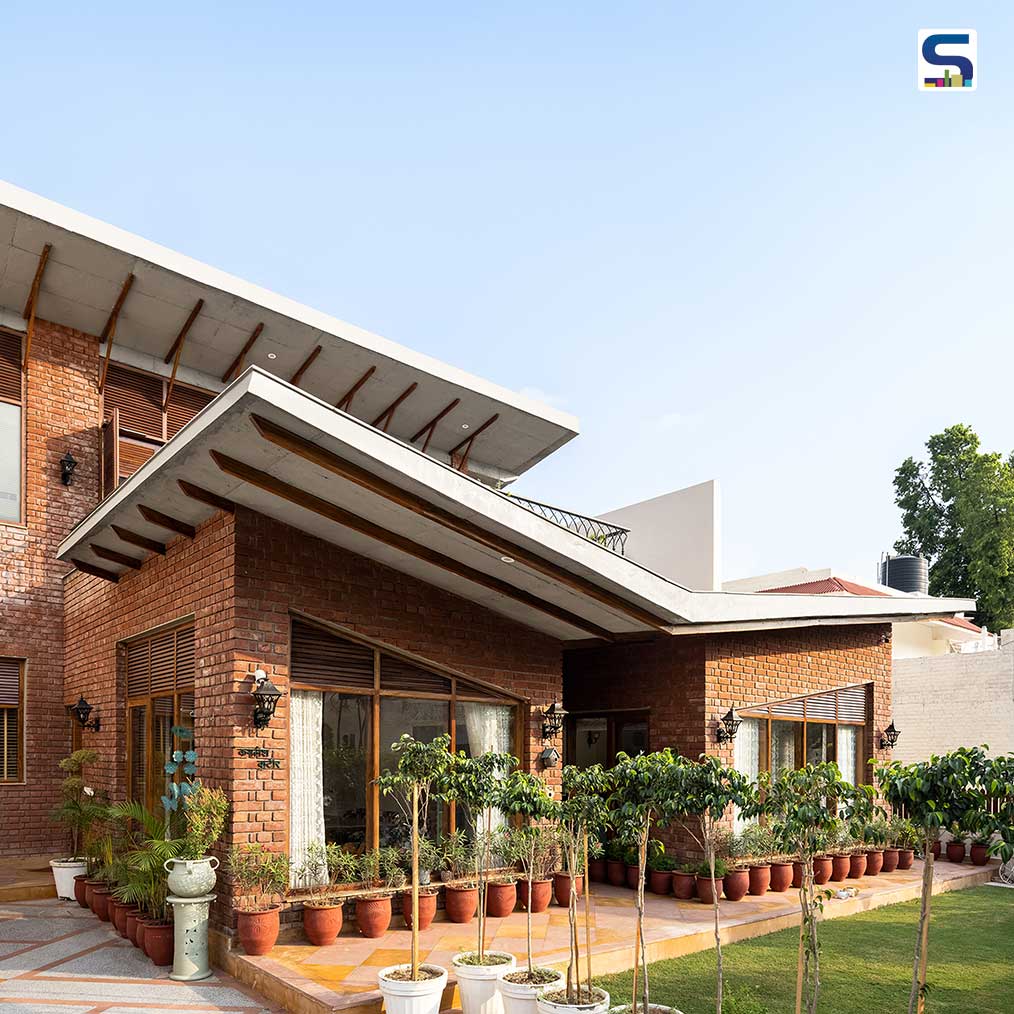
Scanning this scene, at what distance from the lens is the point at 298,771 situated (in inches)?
315

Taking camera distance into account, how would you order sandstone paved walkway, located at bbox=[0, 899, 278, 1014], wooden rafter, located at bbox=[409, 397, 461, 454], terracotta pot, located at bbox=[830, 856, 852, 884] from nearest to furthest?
sandstone paved walkway, located at bbox=[0, 899, 278, 1014] → terracotta pot, located at bbox=[830, 856, 852, 884] → wooden rafter, located at bbox=[409, 397, 461, 454]

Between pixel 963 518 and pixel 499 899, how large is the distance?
24.0m

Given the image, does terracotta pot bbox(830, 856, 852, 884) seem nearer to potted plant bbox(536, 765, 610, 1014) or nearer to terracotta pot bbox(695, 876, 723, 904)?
terracotta pot bbox(695, 876, 723, 904)

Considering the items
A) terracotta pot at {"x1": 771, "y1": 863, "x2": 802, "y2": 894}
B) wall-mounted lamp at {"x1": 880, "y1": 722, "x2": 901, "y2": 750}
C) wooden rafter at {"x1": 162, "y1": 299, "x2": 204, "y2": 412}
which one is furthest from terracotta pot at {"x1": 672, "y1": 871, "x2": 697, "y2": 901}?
wooden rafter at {"x1": 162, "y1": 299, "x2": 204, "y2": 412}

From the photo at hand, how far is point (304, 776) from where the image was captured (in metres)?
8.04

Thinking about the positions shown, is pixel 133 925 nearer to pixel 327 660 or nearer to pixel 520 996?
pixel 327 660

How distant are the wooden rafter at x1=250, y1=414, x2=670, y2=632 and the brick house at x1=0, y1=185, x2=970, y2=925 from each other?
2cm

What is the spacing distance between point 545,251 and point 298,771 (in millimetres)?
6533

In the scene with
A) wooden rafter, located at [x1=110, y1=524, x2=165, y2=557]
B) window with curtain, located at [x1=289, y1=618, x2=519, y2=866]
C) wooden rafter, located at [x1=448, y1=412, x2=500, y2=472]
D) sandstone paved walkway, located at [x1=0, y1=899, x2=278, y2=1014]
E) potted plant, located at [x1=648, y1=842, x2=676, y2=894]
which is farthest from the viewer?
wooden rafter, located at [x1=448, y1=412, x2=500, y2=472]

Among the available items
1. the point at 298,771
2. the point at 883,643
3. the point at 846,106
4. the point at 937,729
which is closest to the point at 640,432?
the point at 883,643

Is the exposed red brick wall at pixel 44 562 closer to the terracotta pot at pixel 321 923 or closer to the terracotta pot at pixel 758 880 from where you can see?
the terracotta pot at pixel 321 923

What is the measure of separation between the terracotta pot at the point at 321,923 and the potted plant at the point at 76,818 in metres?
3.32

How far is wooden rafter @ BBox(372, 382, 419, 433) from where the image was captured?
1446cm

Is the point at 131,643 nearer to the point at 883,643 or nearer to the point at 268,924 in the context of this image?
the point at 268,924
